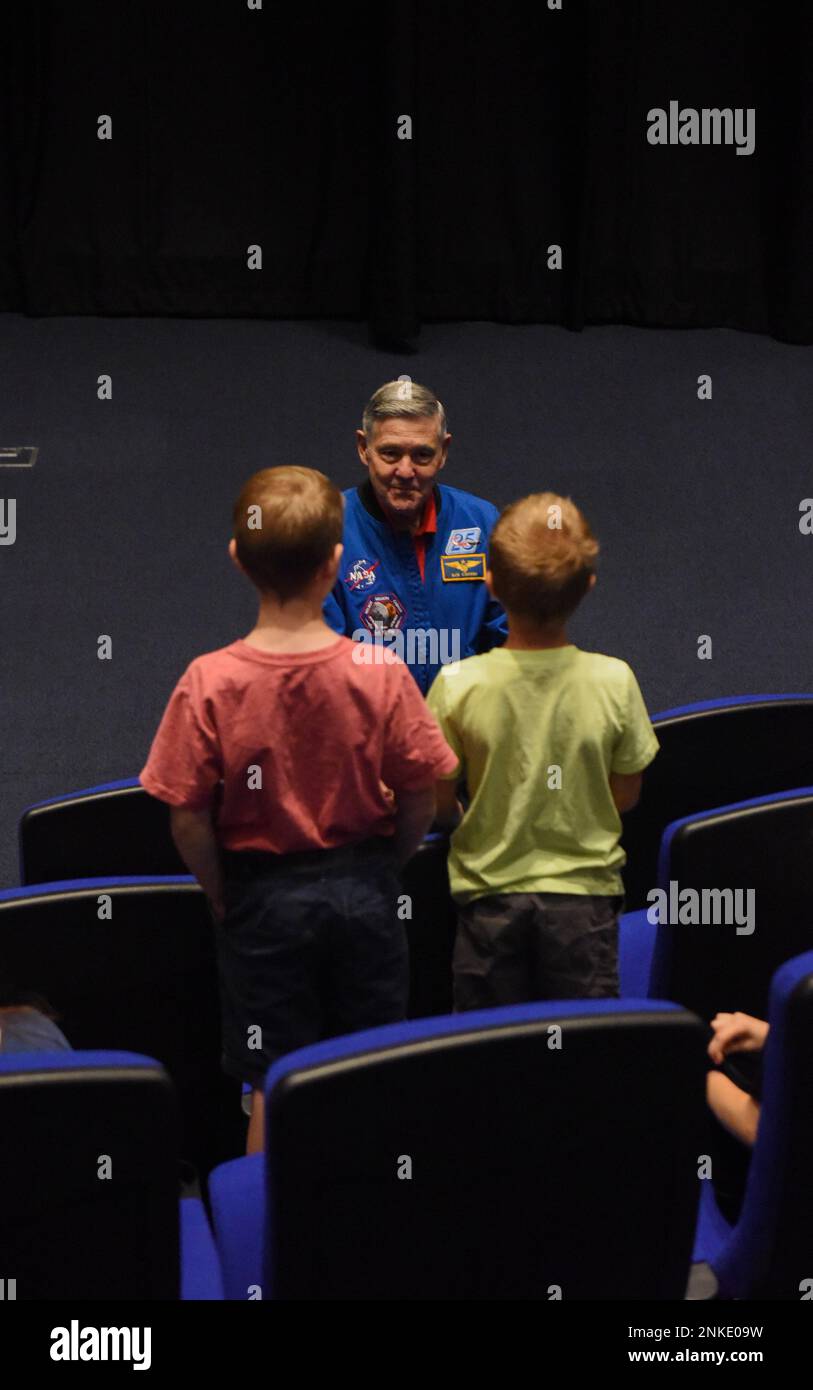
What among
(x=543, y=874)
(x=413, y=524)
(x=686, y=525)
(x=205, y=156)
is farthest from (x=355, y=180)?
(x=543, y=874)

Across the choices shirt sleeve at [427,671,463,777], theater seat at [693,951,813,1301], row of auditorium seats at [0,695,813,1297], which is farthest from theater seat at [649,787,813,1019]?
theater seat at [693,951,813,1301]

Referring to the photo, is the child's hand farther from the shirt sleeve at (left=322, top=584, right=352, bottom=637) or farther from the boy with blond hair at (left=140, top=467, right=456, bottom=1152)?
the shirt sleeve at (left=322, top=584, right=352, bottom=637)

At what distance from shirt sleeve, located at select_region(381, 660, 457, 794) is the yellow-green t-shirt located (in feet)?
0.32

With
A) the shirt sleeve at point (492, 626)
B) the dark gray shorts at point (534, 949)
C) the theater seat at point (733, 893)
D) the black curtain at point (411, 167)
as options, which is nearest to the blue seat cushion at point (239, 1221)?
the dark gray shorts at point (534, 949)

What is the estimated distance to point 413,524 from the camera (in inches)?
117

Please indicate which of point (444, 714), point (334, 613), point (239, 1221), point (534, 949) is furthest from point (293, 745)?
point (334, 613)

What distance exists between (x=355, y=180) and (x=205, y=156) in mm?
676

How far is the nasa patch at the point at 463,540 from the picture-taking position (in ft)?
9.83

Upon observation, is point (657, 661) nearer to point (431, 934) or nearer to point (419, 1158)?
point (431, 934)

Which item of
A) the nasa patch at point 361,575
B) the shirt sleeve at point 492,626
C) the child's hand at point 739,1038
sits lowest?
the child's hand at point 739,1038

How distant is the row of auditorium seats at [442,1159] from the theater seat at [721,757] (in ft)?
3.39

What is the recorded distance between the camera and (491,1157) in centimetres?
159

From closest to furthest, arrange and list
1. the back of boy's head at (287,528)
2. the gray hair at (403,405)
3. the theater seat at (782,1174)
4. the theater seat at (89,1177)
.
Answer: the theater seat at (89,1177)
the theater seat at (782,1174)
the back of boy's head at (287,528)
the gray hair at (403,405)

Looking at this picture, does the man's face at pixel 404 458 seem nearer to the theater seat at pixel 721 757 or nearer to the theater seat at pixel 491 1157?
the theater seat at pixel 721 757
